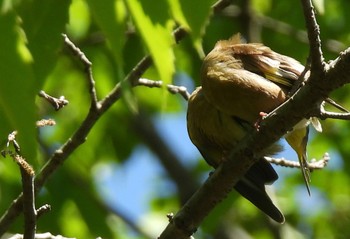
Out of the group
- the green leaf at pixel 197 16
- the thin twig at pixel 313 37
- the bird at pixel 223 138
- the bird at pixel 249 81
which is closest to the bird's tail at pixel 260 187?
the bird at pixel 223 138

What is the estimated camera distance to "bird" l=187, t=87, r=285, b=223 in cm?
→ 422

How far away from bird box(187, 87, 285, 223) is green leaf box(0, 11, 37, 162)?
9.79 feet

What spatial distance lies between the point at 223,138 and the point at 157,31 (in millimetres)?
3178

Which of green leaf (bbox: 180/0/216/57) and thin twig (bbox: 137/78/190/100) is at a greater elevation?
green leaf (bbox: 180/0/216/57)

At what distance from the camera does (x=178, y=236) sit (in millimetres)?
3125

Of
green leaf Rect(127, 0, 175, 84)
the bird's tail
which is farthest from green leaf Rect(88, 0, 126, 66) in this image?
the bird's tail

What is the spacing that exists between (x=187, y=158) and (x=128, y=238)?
167 centimetres

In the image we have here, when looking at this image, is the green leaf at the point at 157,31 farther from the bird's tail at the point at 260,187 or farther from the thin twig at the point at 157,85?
the bird's tail at the point at 260,187

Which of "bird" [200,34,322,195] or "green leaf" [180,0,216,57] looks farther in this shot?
"bird" [200,34,322,195]

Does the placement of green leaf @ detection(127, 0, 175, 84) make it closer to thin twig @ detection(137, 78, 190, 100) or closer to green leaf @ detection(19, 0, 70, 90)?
green leaf @ detection(19, 0, 70, 90)

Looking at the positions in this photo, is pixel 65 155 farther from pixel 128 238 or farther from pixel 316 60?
pixel 128 238

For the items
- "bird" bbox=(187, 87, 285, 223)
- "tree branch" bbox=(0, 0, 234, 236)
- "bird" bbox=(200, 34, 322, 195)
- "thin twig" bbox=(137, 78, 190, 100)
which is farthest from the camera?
"bird" bbox=(187, 87, 285, 223)

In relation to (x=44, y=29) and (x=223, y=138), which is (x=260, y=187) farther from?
(x=44, y=29)

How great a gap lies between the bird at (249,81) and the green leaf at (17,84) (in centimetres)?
262
